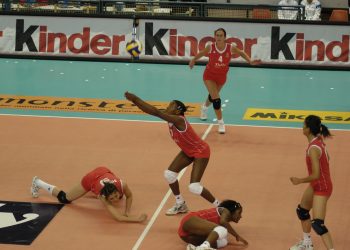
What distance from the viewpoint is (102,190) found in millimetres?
11383

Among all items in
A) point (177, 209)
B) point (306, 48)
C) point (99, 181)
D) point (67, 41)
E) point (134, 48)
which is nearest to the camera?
point (177, 209)

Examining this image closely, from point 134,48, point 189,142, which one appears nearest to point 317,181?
point 189,142

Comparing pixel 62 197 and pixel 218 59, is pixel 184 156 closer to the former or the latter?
pixel 62 197

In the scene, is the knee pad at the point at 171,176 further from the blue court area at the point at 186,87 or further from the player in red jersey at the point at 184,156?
the blue court area at the point at 186,87

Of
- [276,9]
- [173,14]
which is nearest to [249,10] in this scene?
[276,9]

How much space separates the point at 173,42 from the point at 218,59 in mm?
6851

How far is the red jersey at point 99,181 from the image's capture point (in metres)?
11.7

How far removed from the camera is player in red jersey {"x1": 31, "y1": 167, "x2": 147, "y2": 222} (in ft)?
37.0

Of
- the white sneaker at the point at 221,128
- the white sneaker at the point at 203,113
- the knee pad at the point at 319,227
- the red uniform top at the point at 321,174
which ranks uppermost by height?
the red uniform top at the point at 321,174

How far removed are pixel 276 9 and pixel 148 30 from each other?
3.99 meters

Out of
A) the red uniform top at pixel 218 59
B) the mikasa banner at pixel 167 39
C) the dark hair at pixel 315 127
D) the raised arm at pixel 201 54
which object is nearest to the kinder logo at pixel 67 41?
the mikasa banner at pixel 167 39

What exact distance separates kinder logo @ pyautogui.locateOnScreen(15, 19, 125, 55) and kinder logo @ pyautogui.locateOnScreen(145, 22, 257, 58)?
0.86 meters

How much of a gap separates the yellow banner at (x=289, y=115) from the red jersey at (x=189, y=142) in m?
6.04

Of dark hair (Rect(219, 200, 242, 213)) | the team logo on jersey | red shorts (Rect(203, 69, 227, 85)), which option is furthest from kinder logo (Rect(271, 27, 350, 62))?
Answer: dark hair (Rect(219, 200, 242, 213))
